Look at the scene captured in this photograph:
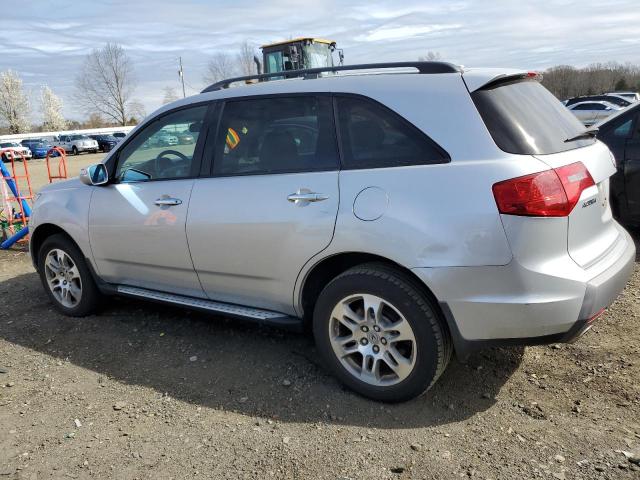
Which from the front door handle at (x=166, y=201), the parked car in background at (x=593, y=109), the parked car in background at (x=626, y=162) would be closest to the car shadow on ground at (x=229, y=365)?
the front door handle at (x=166, y=201)

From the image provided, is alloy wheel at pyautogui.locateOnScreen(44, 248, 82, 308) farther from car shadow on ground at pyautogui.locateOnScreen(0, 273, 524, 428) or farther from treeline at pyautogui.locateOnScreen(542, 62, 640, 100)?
treeline at pyautogui.locateOnScreen(542, 62, 640, 100)

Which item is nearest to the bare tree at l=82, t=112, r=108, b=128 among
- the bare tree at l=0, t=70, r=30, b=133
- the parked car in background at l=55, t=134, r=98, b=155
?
the bare tree at l=0, t=70, r=30, b=133

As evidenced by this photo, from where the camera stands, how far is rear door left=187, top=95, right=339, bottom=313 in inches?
123

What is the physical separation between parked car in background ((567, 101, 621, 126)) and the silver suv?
83.4ft

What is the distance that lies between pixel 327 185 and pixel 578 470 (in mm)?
1866

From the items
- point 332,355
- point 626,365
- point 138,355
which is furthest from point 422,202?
point 138,355

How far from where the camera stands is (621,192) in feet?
18.1

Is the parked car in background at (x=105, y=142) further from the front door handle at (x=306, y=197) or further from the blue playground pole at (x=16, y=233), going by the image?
the front door handle at (x=306, y=197)

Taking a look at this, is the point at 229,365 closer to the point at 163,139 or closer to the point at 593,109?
the point at 163,139

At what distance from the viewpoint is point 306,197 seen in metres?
3.12

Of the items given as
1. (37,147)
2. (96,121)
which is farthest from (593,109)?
(96,121)

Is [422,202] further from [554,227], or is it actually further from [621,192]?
[621,192]

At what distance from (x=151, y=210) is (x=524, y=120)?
2511mm

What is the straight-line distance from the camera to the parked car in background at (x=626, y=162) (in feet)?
18.0
